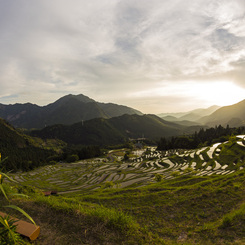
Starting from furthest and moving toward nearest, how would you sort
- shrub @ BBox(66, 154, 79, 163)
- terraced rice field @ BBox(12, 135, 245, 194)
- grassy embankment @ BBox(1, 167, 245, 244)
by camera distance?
shrub @ BBox(66, 154, 79, 163)
terraced rice field @ BBox(12, 135, 245, 194)
grassy embankment @ BBox(1, 167, 245, 244)

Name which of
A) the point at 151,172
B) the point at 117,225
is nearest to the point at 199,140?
the point at 151,172

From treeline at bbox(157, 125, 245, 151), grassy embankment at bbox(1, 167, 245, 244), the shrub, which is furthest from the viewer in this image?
the shrub

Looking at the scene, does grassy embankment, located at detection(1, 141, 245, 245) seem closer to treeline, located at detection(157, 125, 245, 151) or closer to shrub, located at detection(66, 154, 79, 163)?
treeline, located at detection(157, 125, 245, 151)

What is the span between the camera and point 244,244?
7.36m

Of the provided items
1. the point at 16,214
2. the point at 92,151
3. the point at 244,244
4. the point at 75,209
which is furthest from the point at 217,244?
the point at 92,151

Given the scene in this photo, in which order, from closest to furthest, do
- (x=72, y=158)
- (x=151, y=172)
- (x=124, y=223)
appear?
(x=124, y=223) → (x=151, y=172) → (x=72, y=158)

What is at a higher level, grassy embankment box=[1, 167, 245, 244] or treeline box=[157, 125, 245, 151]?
grassy embankment box=[1, 167, 245, 244]

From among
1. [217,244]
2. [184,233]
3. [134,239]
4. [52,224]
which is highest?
[52,224]

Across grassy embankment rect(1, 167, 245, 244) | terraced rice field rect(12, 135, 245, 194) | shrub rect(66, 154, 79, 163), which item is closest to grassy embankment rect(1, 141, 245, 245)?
grassy embankment rect(1, 167, 245, 244)

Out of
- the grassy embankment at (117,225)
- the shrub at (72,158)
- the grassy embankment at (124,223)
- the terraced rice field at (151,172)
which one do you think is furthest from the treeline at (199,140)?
the grassy embankment at (117,225)

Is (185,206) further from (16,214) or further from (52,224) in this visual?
(16,214)

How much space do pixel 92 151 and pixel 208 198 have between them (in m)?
189

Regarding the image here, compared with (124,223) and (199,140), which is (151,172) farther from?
(199,140)

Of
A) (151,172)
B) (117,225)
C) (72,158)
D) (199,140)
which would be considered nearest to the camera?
(117,225)
